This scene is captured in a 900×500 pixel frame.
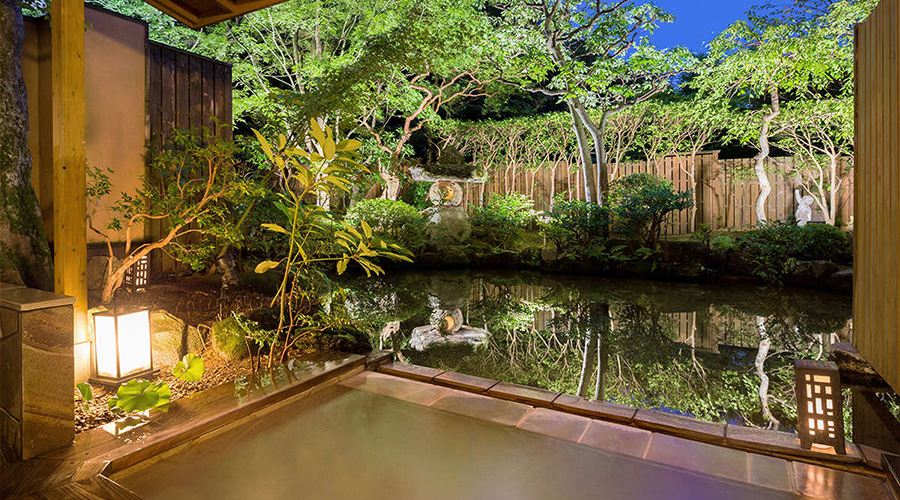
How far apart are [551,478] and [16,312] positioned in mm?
2240

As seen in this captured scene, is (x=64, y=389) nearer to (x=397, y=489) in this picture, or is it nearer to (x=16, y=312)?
(x=16, y=312)

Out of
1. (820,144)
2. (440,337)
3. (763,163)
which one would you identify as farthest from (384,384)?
(820,144)

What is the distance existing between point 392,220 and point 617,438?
27.7 feet

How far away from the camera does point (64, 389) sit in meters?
2.10

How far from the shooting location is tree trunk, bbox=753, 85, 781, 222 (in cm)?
1013

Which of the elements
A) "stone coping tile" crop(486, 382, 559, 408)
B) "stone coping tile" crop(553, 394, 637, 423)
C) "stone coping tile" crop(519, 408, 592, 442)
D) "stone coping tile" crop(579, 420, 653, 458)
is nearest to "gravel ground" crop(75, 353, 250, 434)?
"stone coping tile" crop(486, 382, 559, 408)

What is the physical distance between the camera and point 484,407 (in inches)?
108

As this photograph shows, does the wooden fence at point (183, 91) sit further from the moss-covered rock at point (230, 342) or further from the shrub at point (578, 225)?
the shrub at point (578, 225)

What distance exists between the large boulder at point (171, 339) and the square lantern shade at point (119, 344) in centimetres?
62

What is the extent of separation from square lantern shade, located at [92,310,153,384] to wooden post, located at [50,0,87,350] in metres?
0.18

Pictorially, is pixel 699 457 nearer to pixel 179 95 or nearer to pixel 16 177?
pixel 16 177

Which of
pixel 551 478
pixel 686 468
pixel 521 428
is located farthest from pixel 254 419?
pixel 686 468

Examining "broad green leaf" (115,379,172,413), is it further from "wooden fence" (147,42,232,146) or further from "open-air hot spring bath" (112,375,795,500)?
"wooden fence" (147,42,232,146)

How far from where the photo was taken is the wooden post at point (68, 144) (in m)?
2.48
